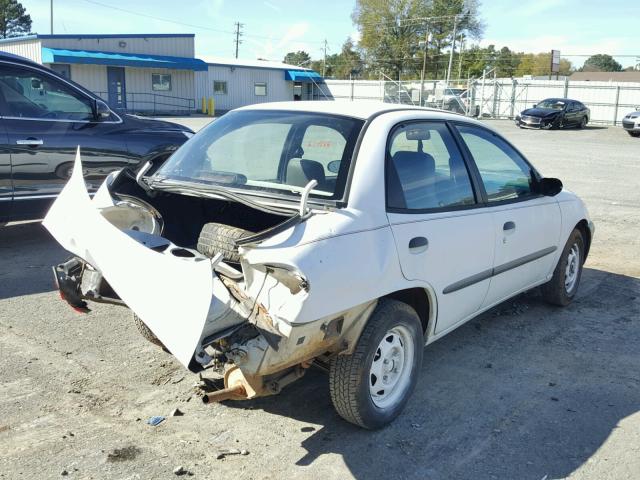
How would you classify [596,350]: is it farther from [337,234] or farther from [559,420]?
Result: [337,234]

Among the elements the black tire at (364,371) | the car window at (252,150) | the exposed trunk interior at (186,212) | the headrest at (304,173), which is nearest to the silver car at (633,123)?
the car window at (252,150)

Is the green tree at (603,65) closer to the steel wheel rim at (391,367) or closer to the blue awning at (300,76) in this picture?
the blue awning at (300,76)

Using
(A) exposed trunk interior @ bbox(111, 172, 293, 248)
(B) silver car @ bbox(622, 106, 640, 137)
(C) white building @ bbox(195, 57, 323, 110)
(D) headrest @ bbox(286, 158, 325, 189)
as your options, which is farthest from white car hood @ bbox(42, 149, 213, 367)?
(C) white building @ bbox(195, 57, 323, 110)

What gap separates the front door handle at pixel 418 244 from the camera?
349cm

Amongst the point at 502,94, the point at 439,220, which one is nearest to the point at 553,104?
the point at 502,94

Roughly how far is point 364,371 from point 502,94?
4084 cm

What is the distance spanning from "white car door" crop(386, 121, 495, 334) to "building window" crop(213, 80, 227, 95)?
4292 cm

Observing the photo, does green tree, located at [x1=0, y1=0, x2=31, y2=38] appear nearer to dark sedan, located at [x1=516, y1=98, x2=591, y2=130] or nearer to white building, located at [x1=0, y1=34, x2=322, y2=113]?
white building, located at [x1=0, y1=34, x2=322, y2=113]

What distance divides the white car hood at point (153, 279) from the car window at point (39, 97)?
3856mm

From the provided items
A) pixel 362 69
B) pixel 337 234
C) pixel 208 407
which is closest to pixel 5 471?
pixel 208 407

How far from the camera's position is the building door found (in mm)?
38844

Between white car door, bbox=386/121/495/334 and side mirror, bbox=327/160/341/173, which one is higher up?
side mirror, bbox=327/160/341/173

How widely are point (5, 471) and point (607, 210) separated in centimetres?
971

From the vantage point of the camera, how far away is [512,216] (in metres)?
4.47
